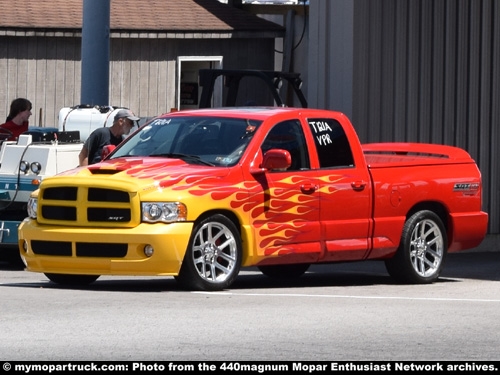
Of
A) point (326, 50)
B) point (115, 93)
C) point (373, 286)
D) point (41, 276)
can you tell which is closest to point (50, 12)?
point (115, 93)

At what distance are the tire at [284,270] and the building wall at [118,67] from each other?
9.93 m

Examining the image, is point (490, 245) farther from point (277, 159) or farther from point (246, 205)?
point (246, 205)

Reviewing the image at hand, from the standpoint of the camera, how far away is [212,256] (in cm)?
1343

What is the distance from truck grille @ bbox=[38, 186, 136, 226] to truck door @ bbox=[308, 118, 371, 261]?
2129mm

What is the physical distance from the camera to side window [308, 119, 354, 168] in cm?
1472

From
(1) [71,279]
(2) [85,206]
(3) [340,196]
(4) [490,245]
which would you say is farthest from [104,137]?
(4) [490,245]

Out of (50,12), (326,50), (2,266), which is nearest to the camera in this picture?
(2,266)

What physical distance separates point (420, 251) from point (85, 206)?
12.3ft

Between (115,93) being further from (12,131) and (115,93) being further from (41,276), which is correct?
(41,276)

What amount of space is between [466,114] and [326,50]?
7.21 ft

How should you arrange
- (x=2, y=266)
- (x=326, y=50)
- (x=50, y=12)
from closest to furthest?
(x=2, y=266), (x=326, y=50), (x=50, y=12)

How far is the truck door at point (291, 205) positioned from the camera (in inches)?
551

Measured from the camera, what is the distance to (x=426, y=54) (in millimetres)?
20516

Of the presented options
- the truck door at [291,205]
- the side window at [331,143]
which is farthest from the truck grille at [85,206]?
the side window at [331,143]
